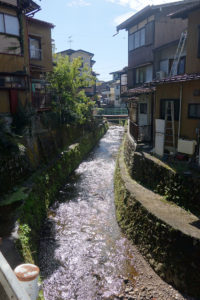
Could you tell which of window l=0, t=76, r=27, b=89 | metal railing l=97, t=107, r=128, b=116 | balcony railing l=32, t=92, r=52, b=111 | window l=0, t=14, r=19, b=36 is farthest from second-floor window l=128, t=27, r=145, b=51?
metal railing l=97, t=107, r=128, b=116

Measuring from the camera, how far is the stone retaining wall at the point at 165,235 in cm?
713

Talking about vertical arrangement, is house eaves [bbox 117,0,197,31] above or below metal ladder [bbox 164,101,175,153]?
above

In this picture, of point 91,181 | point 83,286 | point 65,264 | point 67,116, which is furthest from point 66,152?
point 83,286

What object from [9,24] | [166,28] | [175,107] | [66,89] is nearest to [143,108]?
[175,107]

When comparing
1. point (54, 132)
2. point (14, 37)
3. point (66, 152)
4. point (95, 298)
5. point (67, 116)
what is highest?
point (14, 37)

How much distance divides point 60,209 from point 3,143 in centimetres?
504

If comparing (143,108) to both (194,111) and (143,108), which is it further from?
(194,111)

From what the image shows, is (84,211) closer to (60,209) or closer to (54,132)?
(60,209)

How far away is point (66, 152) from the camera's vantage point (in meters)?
18.4

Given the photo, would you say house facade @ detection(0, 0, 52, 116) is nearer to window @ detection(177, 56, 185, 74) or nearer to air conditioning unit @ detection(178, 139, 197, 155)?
air conditioning unit @ detection(178, 139, 197, 155)

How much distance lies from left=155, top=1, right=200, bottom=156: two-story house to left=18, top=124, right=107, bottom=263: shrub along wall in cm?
717

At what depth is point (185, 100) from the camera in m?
11.8

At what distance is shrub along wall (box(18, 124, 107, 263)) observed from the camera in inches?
322

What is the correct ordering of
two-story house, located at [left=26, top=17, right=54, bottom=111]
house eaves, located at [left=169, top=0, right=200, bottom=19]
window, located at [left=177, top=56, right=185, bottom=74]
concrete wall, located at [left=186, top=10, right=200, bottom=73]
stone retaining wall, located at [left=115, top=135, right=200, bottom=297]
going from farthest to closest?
two-story house, located at [left=26, top=17, right=54, bottom=111] < window, located at [left=177, top=56, right=185, bottom=74] < concrete wall, located at [left=186, top=10, right=200, bottom=73] < house eaves, located at [left=169, top=0, right=200, bottom=19] < stone retaining wall, located at [left=115, top=135, right=200, bottom=297]
